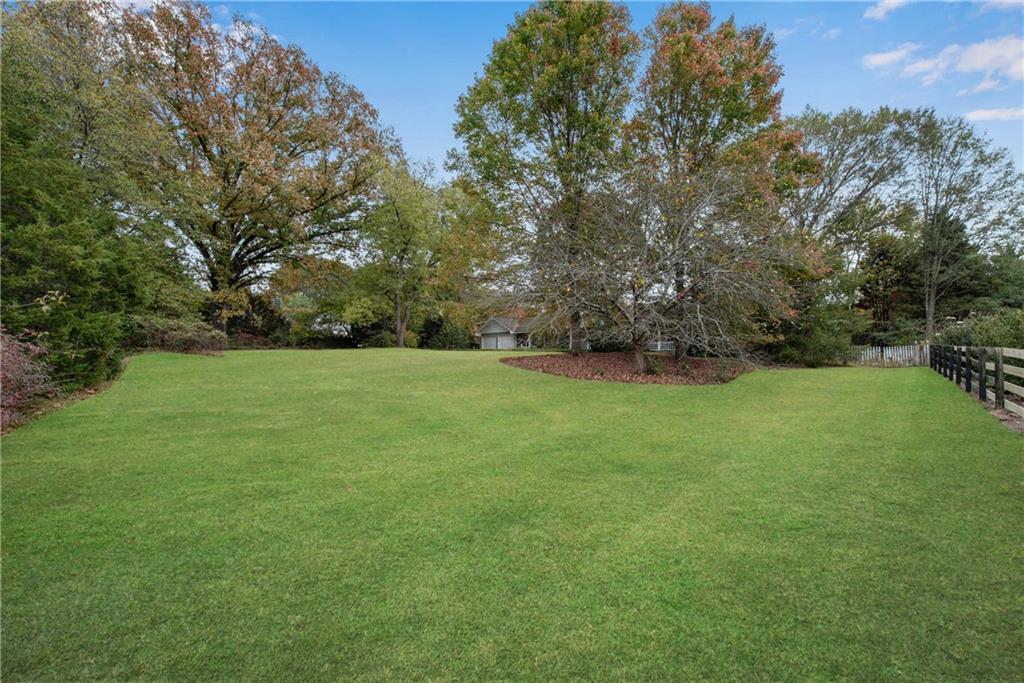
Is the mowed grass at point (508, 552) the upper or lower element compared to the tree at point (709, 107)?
lower

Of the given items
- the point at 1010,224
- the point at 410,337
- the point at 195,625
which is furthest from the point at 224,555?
the point at 1010,224

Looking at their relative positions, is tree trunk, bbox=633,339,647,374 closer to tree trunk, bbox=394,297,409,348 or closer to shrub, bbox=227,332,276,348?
tree trunk, bbox=394,297,409,348

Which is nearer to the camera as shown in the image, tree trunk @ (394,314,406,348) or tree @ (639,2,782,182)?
tree @ (639,2,782,182)

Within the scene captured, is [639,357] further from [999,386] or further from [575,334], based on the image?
[999,386]

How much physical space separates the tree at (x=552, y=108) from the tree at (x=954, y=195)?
63.0ft

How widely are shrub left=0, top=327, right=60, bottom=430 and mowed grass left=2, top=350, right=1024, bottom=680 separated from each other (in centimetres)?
74

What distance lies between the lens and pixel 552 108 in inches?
514

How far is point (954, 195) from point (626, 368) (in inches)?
952

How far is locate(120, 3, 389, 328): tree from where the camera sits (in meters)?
16.7

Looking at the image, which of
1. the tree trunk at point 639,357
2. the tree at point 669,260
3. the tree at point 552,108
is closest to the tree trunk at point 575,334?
the tree at point 552,108

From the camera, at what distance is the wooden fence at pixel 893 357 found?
Result: 64.1ft

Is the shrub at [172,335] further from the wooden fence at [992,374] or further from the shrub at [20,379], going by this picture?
the wooden fence at [992,374]

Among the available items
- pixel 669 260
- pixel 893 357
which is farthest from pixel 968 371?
pixel 893 357

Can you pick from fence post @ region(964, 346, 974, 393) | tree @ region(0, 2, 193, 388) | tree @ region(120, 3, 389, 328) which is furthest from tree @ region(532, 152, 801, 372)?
tree @ region(120, 3, 389, 328)
